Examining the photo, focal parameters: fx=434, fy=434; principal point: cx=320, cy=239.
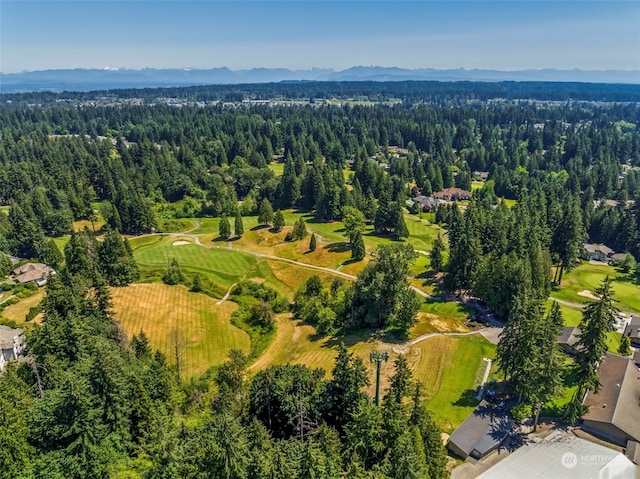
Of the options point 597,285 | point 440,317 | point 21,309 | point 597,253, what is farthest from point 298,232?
point 597,253

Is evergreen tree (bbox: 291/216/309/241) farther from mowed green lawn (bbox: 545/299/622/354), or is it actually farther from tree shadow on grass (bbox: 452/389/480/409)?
tree shadow on grass (bbox: 452/389/480/409)

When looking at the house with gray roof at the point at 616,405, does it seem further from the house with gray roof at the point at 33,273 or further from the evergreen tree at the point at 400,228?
the house with gray roof at the point at 33,273

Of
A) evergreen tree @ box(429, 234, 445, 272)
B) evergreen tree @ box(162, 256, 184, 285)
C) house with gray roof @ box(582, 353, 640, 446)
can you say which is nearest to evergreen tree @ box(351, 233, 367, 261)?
evergreen tree @ box(429, 234, 445, 272)

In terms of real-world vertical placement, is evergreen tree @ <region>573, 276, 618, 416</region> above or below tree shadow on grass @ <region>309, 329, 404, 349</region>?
above

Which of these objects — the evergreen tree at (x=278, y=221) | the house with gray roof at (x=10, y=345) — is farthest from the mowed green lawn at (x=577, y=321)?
the house with gray roof at (x=10, y=345)

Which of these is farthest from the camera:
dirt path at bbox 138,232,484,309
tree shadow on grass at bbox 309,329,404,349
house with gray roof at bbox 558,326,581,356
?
dirt path at bbox 138,232,484,309
